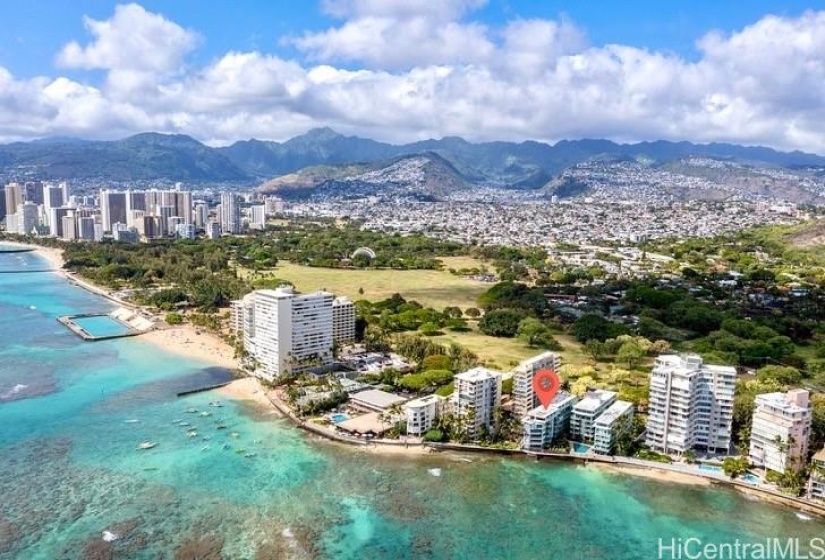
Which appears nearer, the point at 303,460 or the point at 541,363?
the point at 303,460

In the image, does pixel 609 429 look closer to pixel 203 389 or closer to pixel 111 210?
pixel 203 389

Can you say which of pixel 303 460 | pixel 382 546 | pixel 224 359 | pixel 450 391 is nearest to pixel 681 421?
pixel 450 391

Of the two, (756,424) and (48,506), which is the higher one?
(756,424)

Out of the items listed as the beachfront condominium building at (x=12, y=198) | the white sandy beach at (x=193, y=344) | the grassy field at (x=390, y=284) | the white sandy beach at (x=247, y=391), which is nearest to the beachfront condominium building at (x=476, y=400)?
the white sandy beach at (x=247, y=391)

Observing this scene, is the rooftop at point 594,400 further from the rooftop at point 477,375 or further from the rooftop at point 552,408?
the rooftop at point 477,375

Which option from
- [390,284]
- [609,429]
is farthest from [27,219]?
[609,429]

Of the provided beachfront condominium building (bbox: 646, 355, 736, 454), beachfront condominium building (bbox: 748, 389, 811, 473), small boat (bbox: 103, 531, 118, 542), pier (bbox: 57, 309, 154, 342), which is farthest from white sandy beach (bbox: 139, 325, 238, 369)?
beachfront condominium building (bbox: 748, 389, 811, 473)

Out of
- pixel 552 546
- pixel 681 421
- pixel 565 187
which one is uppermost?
pixel 565 187

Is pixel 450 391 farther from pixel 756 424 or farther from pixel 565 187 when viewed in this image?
pixel 565 187
